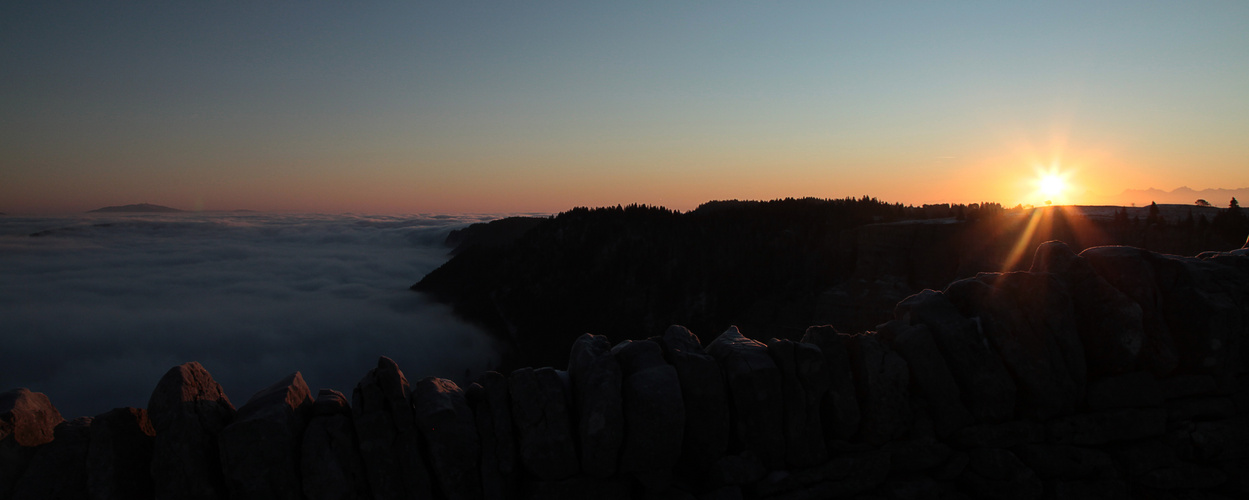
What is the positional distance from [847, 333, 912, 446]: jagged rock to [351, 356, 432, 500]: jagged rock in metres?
3.78

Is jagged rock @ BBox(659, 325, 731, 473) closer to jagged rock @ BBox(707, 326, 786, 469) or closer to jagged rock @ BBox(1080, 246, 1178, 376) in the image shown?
jagged rock @ BBox(707, 326, 786, 469)

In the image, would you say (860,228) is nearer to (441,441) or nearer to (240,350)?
(441,441)

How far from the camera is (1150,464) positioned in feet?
15.8

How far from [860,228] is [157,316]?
65.1m

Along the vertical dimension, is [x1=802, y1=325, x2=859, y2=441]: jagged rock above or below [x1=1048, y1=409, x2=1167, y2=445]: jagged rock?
above

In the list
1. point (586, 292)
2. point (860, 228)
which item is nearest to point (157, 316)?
point (586, 292)

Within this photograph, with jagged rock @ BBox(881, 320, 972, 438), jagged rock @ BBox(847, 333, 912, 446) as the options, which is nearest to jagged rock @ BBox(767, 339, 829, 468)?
jagged rock @ BBox(847, 333, 912, 446)

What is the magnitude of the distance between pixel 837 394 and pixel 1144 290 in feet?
11.5

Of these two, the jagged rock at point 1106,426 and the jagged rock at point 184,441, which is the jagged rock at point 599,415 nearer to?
the jagged rock at point 184,441

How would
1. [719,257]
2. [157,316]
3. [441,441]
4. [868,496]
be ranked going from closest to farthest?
[441,441] → [868,496] → [719,257] → [157,316]

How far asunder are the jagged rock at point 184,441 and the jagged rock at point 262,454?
0.11m

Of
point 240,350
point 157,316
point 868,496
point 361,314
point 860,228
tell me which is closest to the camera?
point 868,496

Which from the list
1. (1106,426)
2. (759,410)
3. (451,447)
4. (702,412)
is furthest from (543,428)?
(1106,426)

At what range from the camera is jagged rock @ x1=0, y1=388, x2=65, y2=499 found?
3504 millimetres
